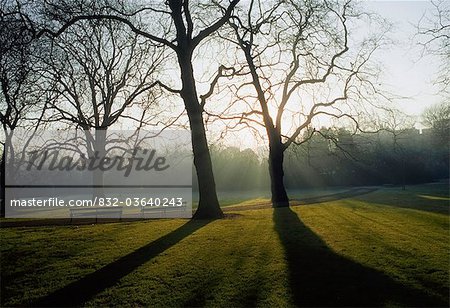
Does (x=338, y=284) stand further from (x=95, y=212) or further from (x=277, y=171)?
(x=277, y=171)

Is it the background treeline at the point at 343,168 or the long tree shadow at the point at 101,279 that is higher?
the background treeline at the point at 343,168

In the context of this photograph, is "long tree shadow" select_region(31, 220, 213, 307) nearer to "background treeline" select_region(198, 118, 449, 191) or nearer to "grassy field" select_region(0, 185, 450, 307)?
"grassy field" select_region(0, 185, 450, 307)

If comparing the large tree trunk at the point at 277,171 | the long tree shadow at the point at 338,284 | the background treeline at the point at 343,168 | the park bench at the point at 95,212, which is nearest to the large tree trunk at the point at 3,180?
the park bench at the point at 95,212

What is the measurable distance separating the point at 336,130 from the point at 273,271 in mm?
16644

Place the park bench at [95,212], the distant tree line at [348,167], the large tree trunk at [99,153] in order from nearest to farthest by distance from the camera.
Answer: the park bench at [95,212], the large tree trunk at [99,153], the distant tree line at [348,167]

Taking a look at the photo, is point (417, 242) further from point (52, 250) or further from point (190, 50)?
point (190, 50)

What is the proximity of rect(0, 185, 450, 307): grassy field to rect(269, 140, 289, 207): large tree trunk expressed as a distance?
11.4m

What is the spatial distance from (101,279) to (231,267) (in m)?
2.30

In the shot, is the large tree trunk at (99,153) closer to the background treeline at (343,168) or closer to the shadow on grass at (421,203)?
the shadow on grass at (421,203)

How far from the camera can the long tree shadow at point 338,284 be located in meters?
4.89

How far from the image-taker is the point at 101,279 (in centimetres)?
600

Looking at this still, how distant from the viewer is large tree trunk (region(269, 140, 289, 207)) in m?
21.4

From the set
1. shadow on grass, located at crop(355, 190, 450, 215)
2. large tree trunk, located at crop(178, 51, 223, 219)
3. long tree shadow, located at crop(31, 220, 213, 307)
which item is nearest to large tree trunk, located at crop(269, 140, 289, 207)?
shadow on grass, located at crop(355, 190, 450, 215)

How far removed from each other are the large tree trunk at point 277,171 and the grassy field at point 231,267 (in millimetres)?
11413
